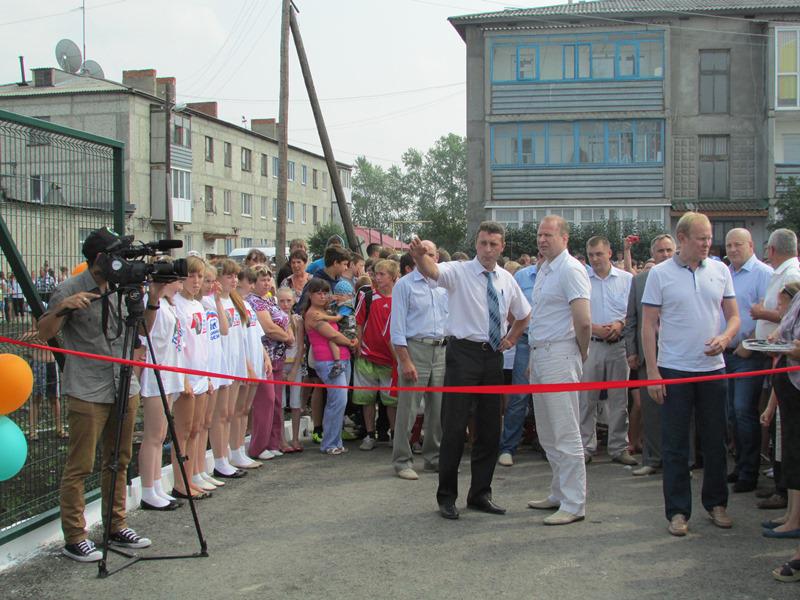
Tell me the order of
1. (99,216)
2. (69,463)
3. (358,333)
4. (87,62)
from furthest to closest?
1. (87,62)
2. (358,333)
3. (99,216)
4. (69,463)

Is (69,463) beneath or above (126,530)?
above

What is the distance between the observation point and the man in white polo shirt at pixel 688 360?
6152 millimetres

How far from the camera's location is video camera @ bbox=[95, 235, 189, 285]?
5277mm

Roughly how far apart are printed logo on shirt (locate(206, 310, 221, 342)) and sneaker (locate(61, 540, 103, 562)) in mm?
2357

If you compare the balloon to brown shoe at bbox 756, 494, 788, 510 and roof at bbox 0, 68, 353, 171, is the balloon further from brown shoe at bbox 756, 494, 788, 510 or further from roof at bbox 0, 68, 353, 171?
roof at bbox 0, 68, 353, 171

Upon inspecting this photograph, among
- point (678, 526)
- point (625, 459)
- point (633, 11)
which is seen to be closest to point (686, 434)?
point (678, 526)

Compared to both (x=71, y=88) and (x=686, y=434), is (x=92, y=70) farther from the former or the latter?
(x=686, y=434)

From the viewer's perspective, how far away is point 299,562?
556 cm

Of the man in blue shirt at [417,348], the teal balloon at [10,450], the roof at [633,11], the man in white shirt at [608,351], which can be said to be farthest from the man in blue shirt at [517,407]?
the roof at [633,11]

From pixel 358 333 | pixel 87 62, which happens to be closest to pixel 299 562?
pixel 358 333

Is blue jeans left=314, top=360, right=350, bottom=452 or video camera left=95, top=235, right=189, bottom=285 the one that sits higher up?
video camera left=95, top=235, right=189, bottom=285

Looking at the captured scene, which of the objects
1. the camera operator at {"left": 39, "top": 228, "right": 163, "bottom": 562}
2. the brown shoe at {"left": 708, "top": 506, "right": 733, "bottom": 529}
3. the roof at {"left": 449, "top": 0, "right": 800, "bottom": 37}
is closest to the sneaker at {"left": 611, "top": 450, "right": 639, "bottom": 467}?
the brown shoe at {"left": 708, "top": 506, "right": 733, "bottom": 529}

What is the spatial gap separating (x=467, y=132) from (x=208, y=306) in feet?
92.9

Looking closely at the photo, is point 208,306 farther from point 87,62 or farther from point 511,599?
point 87,62
